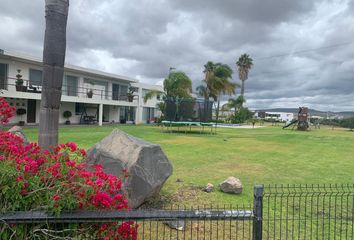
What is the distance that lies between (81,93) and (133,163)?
24.3m

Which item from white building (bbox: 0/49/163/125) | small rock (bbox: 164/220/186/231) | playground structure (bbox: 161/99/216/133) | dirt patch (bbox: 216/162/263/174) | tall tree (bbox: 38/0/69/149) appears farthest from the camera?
playground structure (bbox: 161/99/216/133)

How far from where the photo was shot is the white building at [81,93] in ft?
68.3

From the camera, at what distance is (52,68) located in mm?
3686

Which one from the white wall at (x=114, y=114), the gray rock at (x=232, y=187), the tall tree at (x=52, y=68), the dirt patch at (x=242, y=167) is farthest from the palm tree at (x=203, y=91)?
the tall tree at (x=52, y=68)

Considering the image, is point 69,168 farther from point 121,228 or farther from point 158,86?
point 158,86

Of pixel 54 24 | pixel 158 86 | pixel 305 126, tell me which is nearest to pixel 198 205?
pixel 54 24

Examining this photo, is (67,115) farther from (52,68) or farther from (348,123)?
(348,123)

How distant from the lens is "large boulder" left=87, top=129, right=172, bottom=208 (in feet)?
14.6

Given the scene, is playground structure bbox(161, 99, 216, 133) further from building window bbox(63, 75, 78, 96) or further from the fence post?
the fence post

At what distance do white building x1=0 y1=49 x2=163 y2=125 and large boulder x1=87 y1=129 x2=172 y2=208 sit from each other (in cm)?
1447

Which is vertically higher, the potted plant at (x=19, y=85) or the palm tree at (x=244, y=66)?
the palm tree at (x=244, y=66)

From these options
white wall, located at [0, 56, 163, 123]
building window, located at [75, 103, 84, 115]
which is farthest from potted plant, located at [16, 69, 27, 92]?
building window, located at [75, 103, 84, 115]

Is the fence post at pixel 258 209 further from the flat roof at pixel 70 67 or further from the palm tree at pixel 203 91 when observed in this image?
the palm tree at pixel 203 91

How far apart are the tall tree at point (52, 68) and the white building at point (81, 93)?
1497 cm
